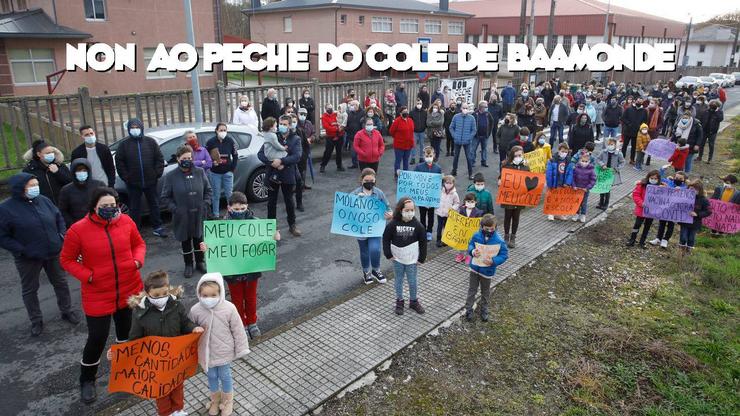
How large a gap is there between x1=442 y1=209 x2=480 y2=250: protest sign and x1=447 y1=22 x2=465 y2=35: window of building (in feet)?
160

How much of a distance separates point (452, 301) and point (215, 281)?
356 centimetres

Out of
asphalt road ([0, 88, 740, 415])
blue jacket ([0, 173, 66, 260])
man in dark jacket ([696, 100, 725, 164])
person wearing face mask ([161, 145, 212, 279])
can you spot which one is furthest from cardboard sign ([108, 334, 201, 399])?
man in dark jacket ([696, 100, 725, 164])

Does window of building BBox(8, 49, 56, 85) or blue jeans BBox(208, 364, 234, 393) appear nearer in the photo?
blue jeans BBox(208, 364, 234, 393)

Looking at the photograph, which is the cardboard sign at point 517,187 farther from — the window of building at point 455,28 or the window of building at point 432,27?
the window of building at point 455,28

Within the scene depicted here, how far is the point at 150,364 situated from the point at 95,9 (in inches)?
1051

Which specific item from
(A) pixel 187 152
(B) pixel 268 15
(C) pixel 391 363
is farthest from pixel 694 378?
(B) pixel 268 15

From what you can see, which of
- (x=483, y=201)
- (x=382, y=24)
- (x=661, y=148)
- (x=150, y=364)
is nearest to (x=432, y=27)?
(x=382, y=24)

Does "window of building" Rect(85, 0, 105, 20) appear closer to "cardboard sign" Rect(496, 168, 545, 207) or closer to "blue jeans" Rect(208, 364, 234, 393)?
"cardboard sign" Rect(496, 168, 545, 207)

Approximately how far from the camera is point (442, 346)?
19.8 ft

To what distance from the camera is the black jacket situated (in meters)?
8.37

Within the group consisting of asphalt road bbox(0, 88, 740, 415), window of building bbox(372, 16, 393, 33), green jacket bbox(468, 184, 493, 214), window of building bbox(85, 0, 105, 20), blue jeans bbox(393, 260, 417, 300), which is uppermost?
window of building bbox(372, 16, 393, 33)

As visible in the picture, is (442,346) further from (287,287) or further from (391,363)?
(287,287)

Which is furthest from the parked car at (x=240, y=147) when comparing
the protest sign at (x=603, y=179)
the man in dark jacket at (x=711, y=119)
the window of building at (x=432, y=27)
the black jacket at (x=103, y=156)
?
the window of building at (x=432, y=27)

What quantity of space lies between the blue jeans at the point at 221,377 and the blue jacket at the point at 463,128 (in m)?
9.65
